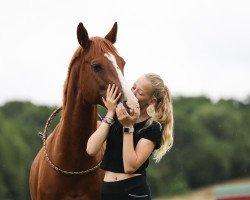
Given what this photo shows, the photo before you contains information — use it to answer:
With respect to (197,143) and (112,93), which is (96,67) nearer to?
(112,93)

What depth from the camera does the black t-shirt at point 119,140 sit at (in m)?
6.25

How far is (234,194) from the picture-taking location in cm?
615

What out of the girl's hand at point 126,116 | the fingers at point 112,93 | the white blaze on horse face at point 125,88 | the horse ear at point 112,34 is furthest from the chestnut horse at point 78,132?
the girl's hand at point 126,116

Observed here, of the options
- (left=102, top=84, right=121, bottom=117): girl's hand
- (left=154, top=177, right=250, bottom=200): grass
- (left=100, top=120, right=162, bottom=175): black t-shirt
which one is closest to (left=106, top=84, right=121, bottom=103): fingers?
(left=102, top=84, right=121, bottom=117): girl's hand

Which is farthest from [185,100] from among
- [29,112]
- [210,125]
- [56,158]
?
[56,158]

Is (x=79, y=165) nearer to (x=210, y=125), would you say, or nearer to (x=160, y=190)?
(x=160, y=190)

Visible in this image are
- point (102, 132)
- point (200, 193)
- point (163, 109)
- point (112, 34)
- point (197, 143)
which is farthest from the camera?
point (197, 143)

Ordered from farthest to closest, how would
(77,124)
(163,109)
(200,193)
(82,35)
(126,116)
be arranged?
(200,193) < (77,124) < (82,35) < (163,109) < (126,116)

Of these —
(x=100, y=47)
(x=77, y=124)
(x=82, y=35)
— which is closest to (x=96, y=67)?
(x=100, y=47)

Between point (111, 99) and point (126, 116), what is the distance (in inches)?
14.1

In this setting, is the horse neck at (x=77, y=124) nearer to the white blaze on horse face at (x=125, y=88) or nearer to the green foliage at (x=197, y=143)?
the white blaze on horse face at (x=125, y=88)

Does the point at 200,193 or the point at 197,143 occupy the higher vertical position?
the point at 197,143

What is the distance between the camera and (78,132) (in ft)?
23.7

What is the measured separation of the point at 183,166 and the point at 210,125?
6.65 meters
